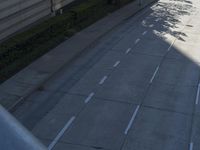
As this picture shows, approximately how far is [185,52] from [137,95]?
950cm

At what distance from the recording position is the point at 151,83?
19.8 metres

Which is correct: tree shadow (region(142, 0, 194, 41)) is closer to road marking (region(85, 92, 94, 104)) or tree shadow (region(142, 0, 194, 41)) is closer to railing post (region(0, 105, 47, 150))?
road marking (region(85, 92, 94, 104))

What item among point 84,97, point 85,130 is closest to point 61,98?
point 84,97

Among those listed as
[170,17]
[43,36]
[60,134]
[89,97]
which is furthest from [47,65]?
[170,17]

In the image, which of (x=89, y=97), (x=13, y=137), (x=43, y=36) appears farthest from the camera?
(x=43, y=36)

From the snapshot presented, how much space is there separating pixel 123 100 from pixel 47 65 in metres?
5.73

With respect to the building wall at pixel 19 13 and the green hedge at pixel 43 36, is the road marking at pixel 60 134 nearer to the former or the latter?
the green hedge at pixel 43 36

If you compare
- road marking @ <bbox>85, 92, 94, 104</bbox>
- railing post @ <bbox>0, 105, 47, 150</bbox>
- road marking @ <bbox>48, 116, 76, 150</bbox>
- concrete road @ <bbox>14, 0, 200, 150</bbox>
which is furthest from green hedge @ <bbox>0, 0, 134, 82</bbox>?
railing post @ <bbox>0, 105, 47, 150</bbox>

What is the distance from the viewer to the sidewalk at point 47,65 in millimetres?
16906

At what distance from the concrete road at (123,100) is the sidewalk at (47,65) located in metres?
0.42

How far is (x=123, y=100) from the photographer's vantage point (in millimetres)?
17453

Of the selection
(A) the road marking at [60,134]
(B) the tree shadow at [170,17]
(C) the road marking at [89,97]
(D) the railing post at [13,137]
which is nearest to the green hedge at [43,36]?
(C) the road marking at [89,97]

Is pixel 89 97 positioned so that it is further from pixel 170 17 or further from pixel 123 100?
pixel 170 17

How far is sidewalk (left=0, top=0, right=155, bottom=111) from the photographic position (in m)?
16.9
